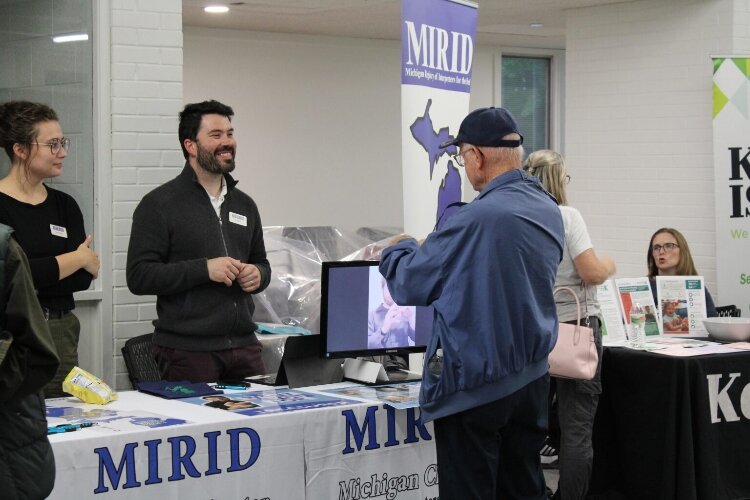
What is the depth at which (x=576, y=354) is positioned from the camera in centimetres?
409

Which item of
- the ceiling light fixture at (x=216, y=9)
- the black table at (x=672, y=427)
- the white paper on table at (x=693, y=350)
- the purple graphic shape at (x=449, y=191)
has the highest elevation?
the ceiling light fixture at (x=216, y=9)

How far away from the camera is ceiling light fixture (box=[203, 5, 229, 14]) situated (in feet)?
25.5

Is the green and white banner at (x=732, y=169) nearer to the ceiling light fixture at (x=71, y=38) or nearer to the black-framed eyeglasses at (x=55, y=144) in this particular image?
the ceiling light fixture at (x=71, y=38)

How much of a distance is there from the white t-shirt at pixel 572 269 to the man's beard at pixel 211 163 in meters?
1.33

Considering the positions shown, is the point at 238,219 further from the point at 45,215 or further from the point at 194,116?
the point at 45,215

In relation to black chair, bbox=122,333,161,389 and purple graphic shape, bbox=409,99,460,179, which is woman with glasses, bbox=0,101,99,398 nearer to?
black chair, bbox=122,333,161,389

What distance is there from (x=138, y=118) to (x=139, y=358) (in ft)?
3.56

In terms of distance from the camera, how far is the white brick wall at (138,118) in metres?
4.58

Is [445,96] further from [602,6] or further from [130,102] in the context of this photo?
[602,6]

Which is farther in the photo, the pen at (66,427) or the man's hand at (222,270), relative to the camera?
the man's hand at (222,270)

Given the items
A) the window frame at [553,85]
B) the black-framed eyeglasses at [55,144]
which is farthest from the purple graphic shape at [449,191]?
the window frame at [553,85]

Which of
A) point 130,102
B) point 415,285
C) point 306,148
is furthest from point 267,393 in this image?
point 306,148

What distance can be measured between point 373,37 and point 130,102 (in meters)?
5.45

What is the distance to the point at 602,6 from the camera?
7758 millimetres
